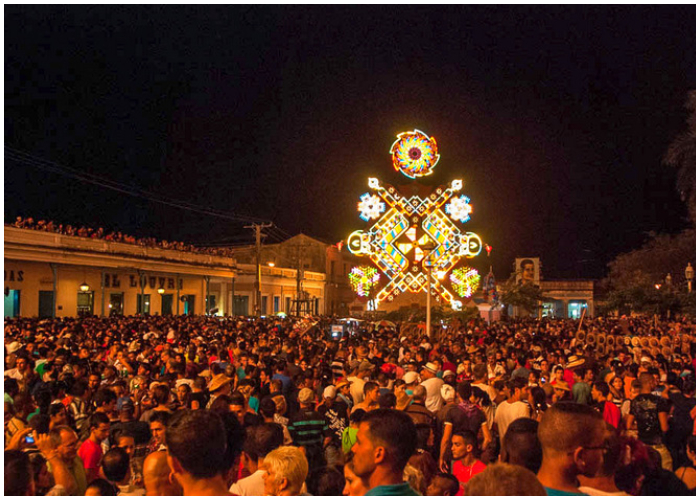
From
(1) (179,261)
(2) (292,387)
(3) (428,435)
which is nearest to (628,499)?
(3) (428,435)

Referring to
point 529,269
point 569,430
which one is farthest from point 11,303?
point 529,269

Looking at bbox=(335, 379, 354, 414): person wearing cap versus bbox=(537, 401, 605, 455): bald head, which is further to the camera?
bbox=(335, 379, 354, 414): person wearing cap

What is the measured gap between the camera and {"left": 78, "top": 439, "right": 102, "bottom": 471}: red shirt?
227 inches

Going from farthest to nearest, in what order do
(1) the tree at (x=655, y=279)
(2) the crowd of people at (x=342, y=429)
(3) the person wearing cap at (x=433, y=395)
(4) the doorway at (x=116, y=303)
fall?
(4) the doorway at (x=116, y=303), (1) the tree at (x=655, y=279), (3) the person wearing cap at (x=433, y=395), (2) the crowd of people at (x=342, y=429)

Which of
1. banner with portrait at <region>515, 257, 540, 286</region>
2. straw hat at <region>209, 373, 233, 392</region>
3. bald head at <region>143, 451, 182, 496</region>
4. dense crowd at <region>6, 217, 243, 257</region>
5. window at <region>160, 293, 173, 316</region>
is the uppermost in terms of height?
dense crowd at <region>6, 217, 243, 257</region>

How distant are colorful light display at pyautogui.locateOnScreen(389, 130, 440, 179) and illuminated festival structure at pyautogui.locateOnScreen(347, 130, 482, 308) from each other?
0.28ft

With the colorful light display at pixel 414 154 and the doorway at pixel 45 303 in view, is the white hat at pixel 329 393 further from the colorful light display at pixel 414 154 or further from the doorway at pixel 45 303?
the colorful light display at pixel 414 154

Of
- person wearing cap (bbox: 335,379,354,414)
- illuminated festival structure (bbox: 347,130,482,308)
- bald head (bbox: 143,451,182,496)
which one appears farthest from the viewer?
illuminated festival structure (bbox: 347,130,482,308)

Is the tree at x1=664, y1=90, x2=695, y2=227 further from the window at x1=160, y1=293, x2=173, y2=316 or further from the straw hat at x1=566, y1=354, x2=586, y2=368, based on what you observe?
the window at x1=160, y1=293, x2=173, y2=316

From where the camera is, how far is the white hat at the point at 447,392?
834cm

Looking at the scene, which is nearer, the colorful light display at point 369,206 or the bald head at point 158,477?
the bald head at point 158,477

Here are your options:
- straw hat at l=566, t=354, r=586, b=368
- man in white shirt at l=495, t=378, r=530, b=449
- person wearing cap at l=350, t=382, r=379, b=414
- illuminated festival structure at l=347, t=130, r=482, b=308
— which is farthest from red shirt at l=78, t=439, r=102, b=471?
illuminated festival structure at l=347, t=130, r=482, b=308

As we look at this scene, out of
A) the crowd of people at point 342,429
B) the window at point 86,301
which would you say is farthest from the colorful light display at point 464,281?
the crowd of people at point 342,429

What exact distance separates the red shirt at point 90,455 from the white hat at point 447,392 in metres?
4.35
